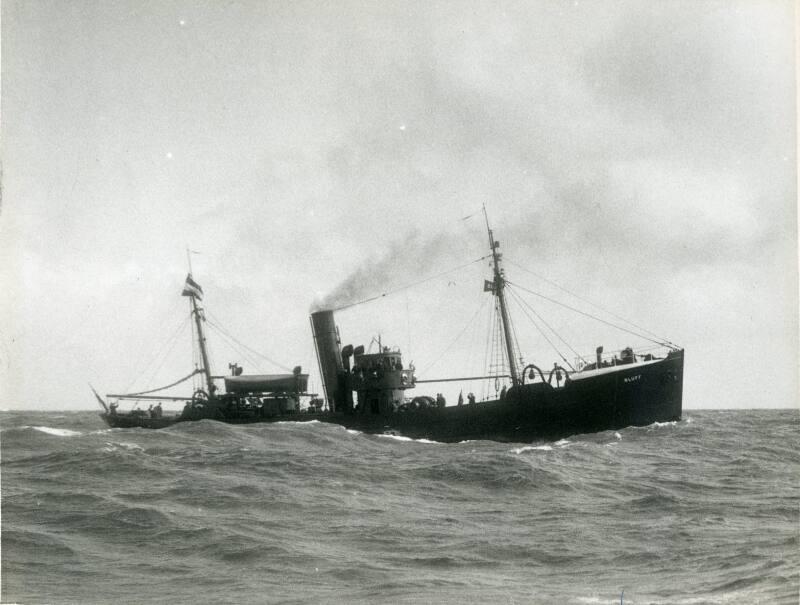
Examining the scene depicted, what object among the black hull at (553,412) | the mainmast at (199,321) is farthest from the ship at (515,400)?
the mainmast at (199,321)

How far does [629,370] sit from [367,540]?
23503mm

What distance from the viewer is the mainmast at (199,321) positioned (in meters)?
40.3

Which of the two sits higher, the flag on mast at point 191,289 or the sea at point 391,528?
the flag on mast at point 191,289

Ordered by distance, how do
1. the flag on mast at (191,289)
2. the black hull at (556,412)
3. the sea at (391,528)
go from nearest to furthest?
the sea at (391,528), the black hull at (556,412), the flag on mast at (191,289)

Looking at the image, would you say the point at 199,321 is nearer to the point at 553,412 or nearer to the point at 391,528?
the point at 553,412

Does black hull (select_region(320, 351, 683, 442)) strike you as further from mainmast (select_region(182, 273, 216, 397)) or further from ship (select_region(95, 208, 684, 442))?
mainmast (select_region(182, 273, 216, 397))

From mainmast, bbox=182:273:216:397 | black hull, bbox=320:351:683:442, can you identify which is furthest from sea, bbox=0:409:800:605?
mainmast, bbox=182:273:216:397

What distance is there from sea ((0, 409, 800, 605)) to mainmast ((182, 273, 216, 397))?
58.6 ft

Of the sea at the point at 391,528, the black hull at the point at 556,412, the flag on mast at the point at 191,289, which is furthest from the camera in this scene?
the flag on mast at the point at 191,289

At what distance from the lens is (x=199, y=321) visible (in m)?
41.6

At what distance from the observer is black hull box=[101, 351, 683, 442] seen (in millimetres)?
32375

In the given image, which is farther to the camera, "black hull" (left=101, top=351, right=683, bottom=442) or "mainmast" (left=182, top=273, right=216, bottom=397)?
"mainmast" (left=182, top=273, right=216, bottom=397)

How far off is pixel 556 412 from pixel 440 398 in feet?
22.4

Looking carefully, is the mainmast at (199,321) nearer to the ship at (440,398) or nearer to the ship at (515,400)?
the ship at (440,398)
